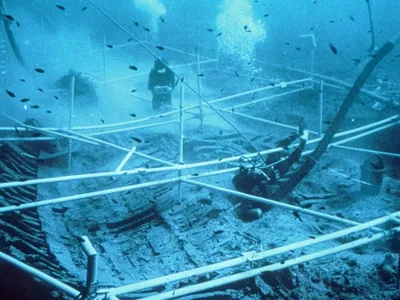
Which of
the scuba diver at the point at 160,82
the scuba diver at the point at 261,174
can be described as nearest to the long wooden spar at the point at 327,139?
the scuba diver at the point at 261,174

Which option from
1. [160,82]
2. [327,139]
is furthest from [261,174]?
[160,82]

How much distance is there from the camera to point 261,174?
570cm

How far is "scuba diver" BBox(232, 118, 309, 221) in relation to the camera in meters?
5.73

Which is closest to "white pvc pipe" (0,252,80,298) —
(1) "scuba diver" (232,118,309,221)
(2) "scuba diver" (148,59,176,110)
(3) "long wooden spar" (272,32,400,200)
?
(1) "scuba diver" (232,118,309,221)

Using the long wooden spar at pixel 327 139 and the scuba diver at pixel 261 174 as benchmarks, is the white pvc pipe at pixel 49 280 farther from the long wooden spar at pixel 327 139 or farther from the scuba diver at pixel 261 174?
the long wooden spar at pixel 327 139

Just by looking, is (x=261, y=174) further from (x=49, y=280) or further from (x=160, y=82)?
(x=160, y=82)

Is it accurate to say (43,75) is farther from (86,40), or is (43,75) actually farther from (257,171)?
(257,171)

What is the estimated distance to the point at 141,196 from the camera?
6438 millimetres

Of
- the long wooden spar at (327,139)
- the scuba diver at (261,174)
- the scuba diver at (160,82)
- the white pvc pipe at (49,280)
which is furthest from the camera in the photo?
the scuba diver at (160,82)

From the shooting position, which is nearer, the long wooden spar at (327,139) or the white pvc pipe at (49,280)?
the white pvc pipe at (49,280)

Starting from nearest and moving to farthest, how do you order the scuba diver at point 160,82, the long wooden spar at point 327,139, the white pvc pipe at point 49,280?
the white pvc pipe at point 49,280
the long wooden spar at point 327,139
the scuba diver at point 160,82

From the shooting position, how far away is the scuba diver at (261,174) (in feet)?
18.8

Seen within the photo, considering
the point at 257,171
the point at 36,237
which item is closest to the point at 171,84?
the point at 257,171

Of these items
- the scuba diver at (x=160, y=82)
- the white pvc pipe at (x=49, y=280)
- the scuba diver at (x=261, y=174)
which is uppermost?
the scuba diver at (x=160, y=82)
